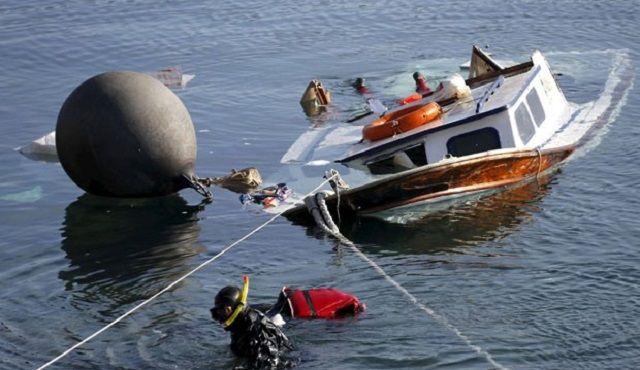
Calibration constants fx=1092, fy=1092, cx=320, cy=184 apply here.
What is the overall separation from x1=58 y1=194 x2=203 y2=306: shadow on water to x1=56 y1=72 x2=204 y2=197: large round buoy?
55cm

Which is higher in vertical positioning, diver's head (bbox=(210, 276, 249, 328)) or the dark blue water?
diver's head (bbox=(210, 276, 249, 328))

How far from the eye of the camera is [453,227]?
18.2 metres

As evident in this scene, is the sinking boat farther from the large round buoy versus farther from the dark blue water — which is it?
the large round buoy

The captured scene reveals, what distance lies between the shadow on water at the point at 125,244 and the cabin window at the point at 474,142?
4.73 m

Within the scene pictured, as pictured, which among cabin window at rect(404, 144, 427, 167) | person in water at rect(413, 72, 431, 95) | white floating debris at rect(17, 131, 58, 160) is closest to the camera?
cabin window at rect(404, 144, 427, 167)

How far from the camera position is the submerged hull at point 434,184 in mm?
18250

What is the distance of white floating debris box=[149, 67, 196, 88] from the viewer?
28.3 m

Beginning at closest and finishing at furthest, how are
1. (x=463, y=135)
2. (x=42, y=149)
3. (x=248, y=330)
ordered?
(x=248, y=330)
(x=463, y=135)
(x=42, y=149)

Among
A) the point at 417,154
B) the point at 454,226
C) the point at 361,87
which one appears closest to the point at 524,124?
the point at 417,154

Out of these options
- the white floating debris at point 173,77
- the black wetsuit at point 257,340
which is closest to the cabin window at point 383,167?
the black wetsuit at point 257,340

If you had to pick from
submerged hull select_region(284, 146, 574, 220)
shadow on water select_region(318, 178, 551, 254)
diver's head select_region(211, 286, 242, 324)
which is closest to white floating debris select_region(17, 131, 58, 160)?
submerged hull select_region(284, 146, 574, 220)

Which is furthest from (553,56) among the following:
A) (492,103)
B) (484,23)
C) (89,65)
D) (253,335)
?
(253,335)

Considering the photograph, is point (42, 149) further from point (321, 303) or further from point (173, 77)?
point (321, 303)

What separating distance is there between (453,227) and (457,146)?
1856 millimetres
